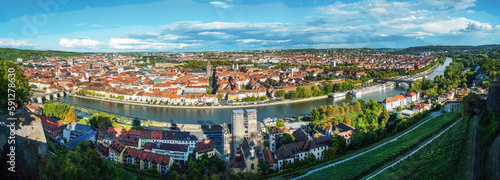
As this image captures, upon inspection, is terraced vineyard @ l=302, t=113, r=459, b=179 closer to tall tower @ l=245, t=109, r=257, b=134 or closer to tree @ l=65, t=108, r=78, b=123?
tall tower @ l=245, t=109, r=257, b=134

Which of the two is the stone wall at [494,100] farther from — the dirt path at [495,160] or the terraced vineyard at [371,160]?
the dirt path at [495,160]

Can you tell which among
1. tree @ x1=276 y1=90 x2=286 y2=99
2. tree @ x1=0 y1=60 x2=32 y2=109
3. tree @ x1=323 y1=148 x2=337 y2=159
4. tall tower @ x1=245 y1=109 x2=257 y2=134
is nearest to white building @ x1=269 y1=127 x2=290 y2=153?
tall tower @ x1=245 y1=109 x2=257 y2=134

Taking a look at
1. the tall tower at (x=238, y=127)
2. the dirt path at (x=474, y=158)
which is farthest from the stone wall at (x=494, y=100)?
the tall tower at (x=238, y=127)

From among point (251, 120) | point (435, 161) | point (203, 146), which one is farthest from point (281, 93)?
point (435, 161)

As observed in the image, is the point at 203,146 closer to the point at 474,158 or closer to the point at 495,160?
the point at 474,158

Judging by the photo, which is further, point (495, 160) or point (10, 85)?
point (495, 160)

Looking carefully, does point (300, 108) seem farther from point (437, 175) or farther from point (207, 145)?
point (437, 175)
